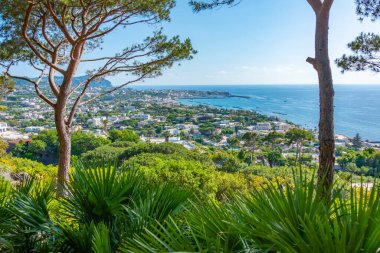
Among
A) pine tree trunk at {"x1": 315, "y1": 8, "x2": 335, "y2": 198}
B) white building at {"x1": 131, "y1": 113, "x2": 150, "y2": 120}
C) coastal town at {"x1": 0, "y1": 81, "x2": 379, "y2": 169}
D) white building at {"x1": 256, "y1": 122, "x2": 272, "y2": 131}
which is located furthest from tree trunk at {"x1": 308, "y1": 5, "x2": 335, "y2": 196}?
white building at {"x1": 131, "y1": 113, "x2": 150, "y2": 120}

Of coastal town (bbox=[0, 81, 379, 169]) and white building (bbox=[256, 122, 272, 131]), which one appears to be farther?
white building (bbox=[256, 122, 272, 131])

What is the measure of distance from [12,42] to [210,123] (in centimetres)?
3603

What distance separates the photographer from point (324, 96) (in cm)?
358

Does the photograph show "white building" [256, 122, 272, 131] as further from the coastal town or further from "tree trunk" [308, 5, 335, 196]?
"tree trunk" [308, 5, 335, 196]

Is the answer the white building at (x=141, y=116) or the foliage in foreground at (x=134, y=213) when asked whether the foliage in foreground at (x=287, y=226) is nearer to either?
the foliage in foreground at (x=134, y=213)

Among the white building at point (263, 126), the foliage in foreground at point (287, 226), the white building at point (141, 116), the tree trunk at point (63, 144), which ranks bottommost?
the white building at point (263, 126)

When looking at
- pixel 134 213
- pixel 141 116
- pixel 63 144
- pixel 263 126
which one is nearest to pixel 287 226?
pixel 134 213

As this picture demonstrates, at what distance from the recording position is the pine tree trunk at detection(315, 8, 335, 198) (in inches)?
137

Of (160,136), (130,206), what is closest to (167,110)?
(160,136)

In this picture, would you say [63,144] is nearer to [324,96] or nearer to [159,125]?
[324,96]

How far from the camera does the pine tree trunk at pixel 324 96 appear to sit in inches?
137

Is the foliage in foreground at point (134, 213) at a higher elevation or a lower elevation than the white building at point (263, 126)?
higher

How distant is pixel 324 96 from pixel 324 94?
24 mm

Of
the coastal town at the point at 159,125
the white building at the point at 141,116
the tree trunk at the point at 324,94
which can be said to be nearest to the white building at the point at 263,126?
the coastal town at the point at 159,125
